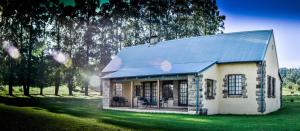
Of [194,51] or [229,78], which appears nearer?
[229,78]

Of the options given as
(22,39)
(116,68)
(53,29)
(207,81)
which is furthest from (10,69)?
(207,81)

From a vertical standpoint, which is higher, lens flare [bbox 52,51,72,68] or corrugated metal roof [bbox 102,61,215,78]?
lens flare [bbox 52,51,72,68]

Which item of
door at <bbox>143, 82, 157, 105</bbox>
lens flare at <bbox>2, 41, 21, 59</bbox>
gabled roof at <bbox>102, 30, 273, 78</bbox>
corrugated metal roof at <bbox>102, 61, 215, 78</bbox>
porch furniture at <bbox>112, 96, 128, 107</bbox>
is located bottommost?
porch furniture at <bbox>112, 96, 128, 107</bbox>

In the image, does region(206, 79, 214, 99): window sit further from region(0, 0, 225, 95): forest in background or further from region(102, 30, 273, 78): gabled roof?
region(0, 0, 225, 95): forest in background

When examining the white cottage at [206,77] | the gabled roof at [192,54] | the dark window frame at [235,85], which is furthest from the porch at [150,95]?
the dark window frame at [235,85]

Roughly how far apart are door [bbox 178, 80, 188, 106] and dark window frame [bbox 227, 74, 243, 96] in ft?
10.1

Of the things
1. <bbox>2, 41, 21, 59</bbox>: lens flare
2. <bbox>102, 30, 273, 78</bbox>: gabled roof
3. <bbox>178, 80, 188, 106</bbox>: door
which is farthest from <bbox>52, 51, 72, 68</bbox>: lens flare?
<bbox>178, 80, 188, 106</bbox>: door

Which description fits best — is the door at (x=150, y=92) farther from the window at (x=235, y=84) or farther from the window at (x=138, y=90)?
the window at (x=235, y=84)

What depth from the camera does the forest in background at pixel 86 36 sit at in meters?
40.8

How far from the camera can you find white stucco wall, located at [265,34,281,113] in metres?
21.9

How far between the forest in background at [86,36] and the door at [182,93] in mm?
19558

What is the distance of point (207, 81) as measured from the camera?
20.5m

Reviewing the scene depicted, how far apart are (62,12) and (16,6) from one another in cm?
73

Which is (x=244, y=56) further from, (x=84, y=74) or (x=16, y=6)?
(x=84, y=74)
